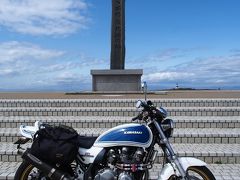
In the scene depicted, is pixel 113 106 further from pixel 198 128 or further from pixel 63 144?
pixel 63 144

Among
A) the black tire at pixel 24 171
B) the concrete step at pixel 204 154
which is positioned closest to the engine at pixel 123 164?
the black tire at pixel 24 171

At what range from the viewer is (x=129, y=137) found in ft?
11.8

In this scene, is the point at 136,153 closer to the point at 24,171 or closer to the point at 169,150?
the point at 169,150

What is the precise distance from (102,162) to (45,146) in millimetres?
573

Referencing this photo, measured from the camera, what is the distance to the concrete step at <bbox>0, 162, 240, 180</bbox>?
4996 mm

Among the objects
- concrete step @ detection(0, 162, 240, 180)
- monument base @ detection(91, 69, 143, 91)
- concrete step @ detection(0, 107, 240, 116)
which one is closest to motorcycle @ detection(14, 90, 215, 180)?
concrete step @ detection(0, 162, 240, 180)

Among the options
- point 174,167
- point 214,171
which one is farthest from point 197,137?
point 174,167

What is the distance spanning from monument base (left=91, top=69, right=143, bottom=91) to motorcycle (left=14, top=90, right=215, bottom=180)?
461 inches

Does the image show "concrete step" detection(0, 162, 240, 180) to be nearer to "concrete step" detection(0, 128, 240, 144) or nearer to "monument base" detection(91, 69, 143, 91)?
"concrete step" detection(0, 128, 240, 144)

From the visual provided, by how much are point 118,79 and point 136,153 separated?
11.9 meters

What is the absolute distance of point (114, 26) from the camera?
1625 cm

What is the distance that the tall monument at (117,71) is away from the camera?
1548cm

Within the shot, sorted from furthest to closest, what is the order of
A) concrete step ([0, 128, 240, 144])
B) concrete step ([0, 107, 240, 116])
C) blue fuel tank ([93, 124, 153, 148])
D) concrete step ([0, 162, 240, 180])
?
concrete step ([0, 107, 240, 116]) → concrete step ([0, 128, 240, 144]) → concrete step ([0, 162, 240, 180]) → blue fuel tank ([93, 124, 153, 148])

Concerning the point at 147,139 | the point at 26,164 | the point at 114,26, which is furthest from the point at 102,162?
the point at 114,26
